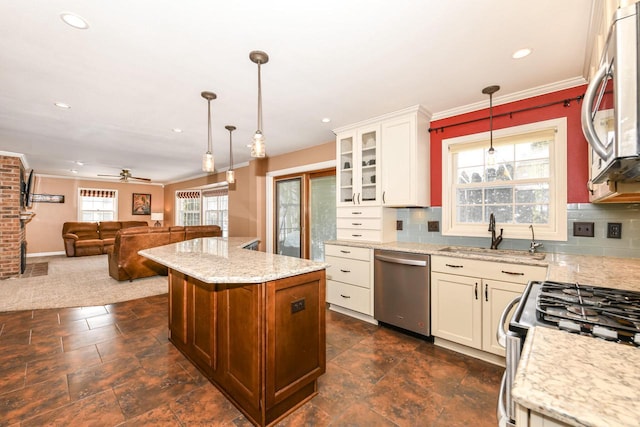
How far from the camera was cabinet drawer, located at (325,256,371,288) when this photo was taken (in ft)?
10.2

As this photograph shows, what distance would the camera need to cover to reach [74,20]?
65.6 inches

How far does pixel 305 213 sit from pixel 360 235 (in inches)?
60.8

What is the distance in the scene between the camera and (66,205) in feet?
26.6

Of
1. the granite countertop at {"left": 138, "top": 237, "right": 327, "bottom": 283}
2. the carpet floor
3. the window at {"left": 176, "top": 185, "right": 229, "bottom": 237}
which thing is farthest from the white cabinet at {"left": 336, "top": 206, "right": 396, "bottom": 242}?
the window at {"left": 176, "top": 185, "right": 229, "bottom": 237}

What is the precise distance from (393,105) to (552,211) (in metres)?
1.82

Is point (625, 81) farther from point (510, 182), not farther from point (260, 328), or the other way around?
point (510, 182)

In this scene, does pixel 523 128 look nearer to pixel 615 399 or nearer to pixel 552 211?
pixel 552 211

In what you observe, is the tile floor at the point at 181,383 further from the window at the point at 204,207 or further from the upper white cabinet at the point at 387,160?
the window at the point at 204,207

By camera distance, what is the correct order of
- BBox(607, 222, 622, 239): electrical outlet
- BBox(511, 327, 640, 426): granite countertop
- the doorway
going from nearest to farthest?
BBox(511, 327, 640, 426): granite countertop, BBox(607, 222, 622, 239): electrical outlet, the doorway

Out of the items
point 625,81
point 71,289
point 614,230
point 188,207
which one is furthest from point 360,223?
point 188,207

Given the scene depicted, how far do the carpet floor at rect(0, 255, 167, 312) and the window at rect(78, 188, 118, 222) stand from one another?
10.6 ft

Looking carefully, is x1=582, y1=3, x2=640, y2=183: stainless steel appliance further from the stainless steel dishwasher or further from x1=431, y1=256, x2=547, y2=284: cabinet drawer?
the stainless steel dishwasher

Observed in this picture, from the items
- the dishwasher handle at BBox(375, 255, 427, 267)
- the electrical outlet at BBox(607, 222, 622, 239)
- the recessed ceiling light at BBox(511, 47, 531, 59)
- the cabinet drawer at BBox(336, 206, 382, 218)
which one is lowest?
the dishwasher handle at BBox(375, 255, 427, 267)

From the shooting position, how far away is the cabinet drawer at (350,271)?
10.2 ft
